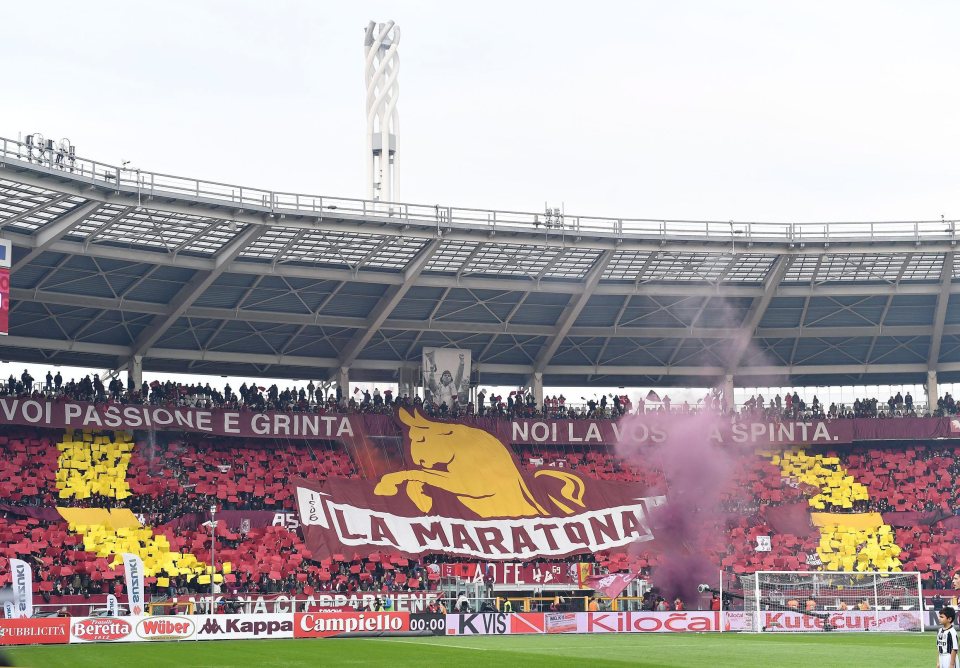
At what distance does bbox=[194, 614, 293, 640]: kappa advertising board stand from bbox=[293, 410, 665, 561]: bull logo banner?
9374mm

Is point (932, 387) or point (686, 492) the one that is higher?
point (932, 387)

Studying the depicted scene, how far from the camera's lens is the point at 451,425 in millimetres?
58875

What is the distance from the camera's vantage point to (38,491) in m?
49.9

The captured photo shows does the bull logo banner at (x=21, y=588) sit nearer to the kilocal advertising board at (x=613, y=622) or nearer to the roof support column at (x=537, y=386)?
the kilocal advertising board at (x=613, y=622)

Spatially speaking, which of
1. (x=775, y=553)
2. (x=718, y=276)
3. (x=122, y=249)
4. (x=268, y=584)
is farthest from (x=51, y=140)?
(x=775, y=553)

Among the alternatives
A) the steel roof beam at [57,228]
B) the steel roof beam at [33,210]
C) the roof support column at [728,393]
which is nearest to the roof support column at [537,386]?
the roof support column at [728,393]

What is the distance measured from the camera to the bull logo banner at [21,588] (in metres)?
39.1

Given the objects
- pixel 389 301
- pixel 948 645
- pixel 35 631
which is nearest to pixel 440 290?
pixel 389 301

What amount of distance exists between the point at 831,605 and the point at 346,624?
58.2ft

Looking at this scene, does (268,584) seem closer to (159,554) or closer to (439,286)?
(159,554)

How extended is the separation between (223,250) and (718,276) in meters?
22.2

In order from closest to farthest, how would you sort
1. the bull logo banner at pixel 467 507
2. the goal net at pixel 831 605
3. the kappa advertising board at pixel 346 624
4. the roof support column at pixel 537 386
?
the kappa advertising board at pixel 346 624 → the goal net at pixel 831 605 → the bull logo banner at pixel 467 507 → the roof support column at pixel 537 386

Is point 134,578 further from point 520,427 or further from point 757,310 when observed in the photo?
point 757,310

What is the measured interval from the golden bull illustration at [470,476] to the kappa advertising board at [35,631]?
1912 centimetres
